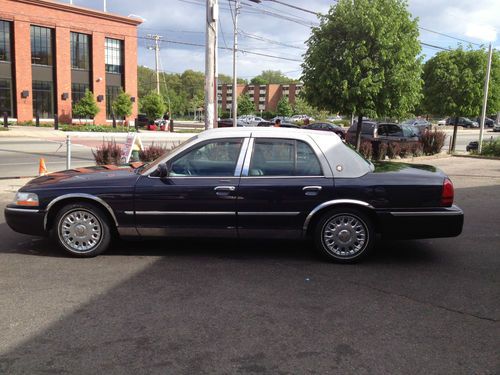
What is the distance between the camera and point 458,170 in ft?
53.4

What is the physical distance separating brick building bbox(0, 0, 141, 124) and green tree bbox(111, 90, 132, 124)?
7.89ft

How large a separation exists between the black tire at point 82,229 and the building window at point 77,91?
4015 centimetres

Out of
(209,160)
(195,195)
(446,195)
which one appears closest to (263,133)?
(209,160)

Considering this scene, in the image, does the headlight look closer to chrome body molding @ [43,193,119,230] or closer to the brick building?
chrome body molding @ [43,193,119,230]

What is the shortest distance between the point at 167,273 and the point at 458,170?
13.6 meters

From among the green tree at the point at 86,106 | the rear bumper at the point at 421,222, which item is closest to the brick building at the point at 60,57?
the green tree at the point at 86,106

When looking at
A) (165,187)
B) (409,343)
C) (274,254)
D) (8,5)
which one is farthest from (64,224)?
(8,5)

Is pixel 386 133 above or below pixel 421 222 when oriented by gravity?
above

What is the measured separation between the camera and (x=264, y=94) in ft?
456

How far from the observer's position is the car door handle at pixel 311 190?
5.42m

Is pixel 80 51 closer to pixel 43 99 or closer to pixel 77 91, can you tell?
pixel 77 91

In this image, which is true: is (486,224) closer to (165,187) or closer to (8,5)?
(165,187)

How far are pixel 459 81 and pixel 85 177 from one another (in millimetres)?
20499

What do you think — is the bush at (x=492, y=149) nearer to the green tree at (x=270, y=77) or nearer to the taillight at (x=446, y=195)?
the taillight at (x=446, y=195)
